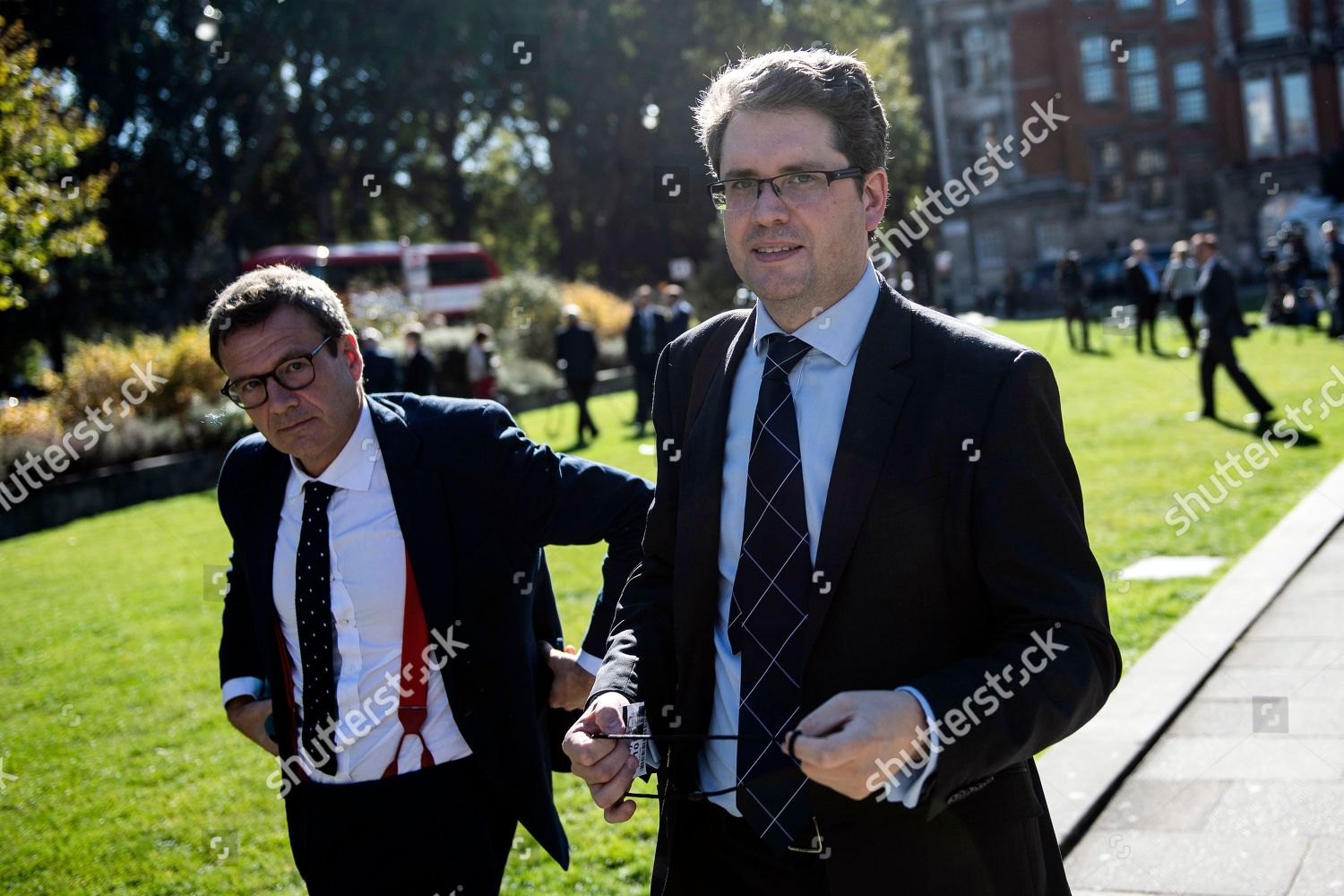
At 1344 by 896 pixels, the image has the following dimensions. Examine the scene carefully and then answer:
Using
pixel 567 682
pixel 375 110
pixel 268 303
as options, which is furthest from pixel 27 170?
pixel 375 110

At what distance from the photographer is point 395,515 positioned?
A: 2945mm

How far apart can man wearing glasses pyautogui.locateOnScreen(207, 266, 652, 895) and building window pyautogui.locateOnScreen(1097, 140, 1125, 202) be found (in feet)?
167

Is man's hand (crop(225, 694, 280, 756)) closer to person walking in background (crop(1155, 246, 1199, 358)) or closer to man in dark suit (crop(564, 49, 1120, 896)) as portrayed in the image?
man in dark suit (crop(564, 49, 1120, 896))

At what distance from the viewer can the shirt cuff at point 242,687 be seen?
10.3ft

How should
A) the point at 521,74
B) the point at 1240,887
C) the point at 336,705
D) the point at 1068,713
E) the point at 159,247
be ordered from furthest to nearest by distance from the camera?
the point at 521,74 → the point at 159,247 → the point at 1240,887 → the point at 336,705 → the point at 1068,713

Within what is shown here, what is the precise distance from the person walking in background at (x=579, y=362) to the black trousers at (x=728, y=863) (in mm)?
15357

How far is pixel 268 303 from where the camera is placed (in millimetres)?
2900

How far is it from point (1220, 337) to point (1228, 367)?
1.25ft

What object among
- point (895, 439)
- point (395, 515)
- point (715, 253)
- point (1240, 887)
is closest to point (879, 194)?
point (895, 439)

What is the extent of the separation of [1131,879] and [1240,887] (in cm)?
33

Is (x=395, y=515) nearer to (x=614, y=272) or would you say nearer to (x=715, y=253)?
(x=715, y=253)

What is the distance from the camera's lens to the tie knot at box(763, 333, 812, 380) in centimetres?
215

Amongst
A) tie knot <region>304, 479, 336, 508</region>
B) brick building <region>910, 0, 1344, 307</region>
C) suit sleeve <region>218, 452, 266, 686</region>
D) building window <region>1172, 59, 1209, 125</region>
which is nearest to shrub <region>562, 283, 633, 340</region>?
brick building <region>910, 0, 1344, 307</region>

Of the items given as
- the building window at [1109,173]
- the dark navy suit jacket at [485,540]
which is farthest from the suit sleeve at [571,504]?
the building window at [1109,173]
